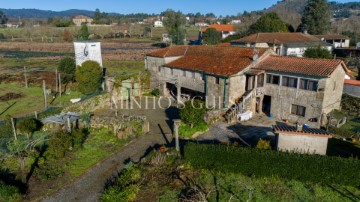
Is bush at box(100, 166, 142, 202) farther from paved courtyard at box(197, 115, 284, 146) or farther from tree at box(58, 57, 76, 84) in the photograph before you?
tree at box(58, 57, 76, 84)

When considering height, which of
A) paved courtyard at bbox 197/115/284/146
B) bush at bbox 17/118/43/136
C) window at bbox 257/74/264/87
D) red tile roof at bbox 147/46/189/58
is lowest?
paved courtyard at bbox 197/115/284/146

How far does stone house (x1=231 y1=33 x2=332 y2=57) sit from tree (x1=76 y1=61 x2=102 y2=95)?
31186 millimetres

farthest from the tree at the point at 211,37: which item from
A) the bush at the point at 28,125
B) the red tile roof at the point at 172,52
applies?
the bush at the point at 28,125

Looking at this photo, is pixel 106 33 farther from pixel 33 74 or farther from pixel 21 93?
pixel 21 93

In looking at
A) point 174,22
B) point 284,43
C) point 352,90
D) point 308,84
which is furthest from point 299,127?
point 174,22

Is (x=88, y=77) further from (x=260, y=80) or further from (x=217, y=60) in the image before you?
(x=260, y=80)

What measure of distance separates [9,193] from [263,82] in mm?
23650

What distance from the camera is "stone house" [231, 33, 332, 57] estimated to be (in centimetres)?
5461

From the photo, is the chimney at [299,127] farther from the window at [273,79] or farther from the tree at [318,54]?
the tree at [318,54]

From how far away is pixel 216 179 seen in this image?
707 inches

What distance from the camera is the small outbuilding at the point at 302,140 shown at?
63.2 ft

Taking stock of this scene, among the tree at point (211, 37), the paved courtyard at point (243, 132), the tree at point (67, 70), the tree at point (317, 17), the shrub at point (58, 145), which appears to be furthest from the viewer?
the tree at point (211, 37)

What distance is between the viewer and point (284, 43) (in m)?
54.3

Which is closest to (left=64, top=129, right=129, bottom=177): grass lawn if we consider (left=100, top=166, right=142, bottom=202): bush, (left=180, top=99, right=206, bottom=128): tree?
(left=100, top=166, right=142, bottom=202): bush
